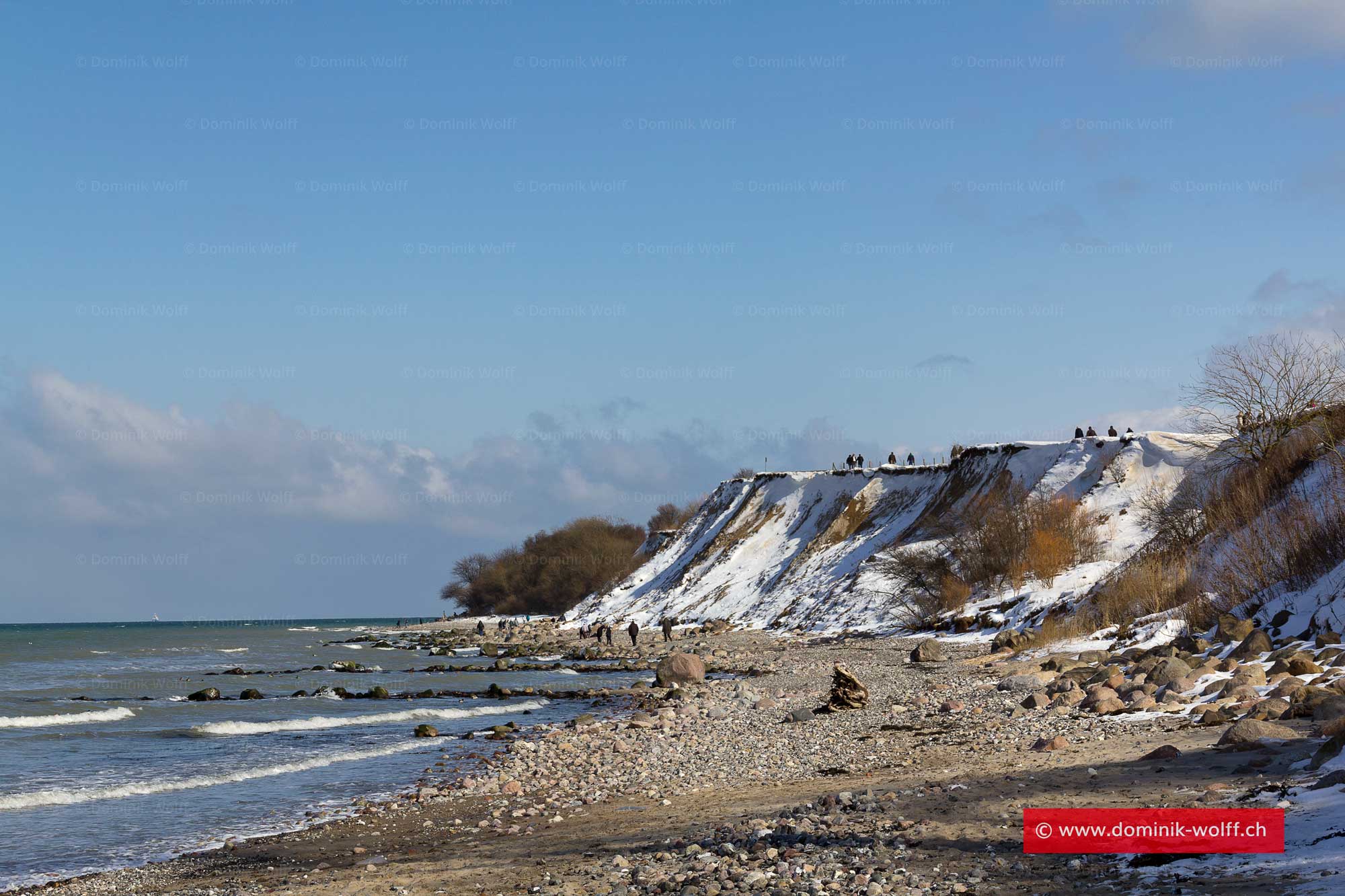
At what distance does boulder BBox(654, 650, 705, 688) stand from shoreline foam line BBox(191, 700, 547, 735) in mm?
4023

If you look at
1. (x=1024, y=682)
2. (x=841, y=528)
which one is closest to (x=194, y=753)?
(x=1024, y=682)

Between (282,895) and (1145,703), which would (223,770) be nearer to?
(282,895)

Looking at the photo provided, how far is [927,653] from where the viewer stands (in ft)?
108

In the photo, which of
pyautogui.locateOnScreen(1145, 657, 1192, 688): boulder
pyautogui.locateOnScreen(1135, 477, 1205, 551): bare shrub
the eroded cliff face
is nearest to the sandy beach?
pyautogui.locateOnScreen(1145, 657, 1192, 688): boulder

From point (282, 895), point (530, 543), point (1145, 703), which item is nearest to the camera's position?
point (282, 895)

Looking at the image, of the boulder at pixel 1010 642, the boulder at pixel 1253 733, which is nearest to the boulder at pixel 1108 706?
the boulder at pixel 1253 733

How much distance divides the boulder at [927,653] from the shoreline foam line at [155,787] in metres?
16.7

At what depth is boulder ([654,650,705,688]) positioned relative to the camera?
33.3m

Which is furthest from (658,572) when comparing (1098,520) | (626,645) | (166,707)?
(166,707)

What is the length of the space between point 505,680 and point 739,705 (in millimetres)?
19242

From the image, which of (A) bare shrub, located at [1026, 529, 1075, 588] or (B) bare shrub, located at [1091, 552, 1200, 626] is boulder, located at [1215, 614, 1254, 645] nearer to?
(B) bare shrub, located at [1091, 552, 1200, 626]

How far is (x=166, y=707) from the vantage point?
3453 cm

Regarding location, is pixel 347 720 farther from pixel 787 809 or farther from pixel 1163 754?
pixel 1163 754

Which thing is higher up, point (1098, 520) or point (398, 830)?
point (1098, 520)
